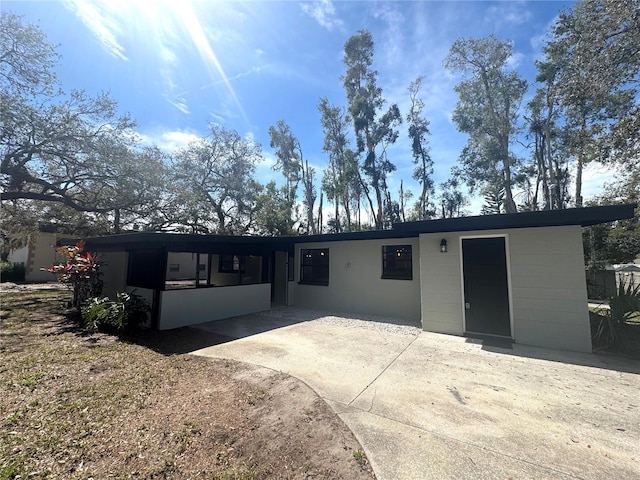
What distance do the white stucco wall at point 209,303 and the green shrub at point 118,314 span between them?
1.66 ft

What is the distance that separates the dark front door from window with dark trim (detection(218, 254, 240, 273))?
20.1 feet

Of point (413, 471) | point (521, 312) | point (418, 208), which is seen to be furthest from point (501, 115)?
point (413, 471)

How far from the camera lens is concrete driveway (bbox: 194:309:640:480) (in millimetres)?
2100

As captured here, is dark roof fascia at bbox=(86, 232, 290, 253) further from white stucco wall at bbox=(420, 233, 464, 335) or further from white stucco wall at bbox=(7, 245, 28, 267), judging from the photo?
white stucco wall at bbox=(7, 245, 28, 267)

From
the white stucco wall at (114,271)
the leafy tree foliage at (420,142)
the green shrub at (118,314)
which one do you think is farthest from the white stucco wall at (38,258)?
the leafy tree foliage at (420,142)

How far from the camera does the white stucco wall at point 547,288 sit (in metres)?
4.79

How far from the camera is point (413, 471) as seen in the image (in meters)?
1.98

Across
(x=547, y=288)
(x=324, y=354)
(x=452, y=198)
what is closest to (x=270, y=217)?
(x=324, y=354)

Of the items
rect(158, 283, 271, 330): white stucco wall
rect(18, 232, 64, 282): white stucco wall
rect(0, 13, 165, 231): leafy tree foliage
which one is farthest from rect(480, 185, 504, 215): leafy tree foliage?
rect(18, 232, 64, 282): white stucco wall

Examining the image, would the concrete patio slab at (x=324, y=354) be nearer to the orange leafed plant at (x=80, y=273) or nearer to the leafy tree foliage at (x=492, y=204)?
the orange leafed plant at (x=80, y=273)

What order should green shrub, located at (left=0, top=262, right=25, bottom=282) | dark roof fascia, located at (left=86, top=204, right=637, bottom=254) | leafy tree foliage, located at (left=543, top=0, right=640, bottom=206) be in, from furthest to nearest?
green shrub, located at (left=0, top=262, right=25, bottom=282) < leafy tree foliage, located at (left=543, top=0, right=640, bottom=206) < dark roof fascia, located at (left=86, top=204, right=637, bottom=254)

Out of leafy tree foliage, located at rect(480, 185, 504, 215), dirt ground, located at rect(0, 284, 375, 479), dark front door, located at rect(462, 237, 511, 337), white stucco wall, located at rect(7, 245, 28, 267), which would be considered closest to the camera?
dirt ground, located at rect(0, 284, 375, 479)

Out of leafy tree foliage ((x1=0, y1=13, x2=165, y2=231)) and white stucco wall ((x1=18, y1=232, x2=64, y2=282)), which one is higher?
leafy tree foliage ((x1=0, y1=13, x2=165, y2=231))

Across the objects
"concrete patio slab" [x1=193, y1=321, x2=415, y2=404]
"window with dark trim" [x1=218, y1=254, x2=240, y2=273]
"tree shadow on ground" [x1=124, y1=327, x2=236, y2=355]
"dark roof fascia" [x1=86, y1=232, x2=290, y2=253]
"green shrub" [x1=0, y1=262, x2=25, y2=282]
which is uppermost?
"dark roof fascia" [x1=86, y1=232, x2=290, y2=253]
